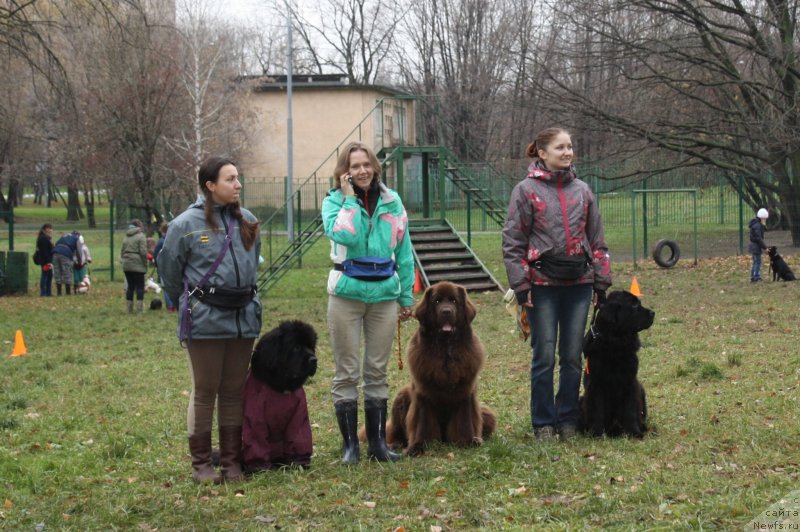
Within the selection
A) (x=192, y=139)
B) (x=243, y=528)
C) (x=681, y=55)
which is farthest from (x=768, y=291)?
(x=192, y=139)

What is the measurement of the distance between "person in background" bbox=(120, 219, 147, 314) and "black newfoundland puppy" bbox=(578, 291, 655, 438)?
1389 centimetres

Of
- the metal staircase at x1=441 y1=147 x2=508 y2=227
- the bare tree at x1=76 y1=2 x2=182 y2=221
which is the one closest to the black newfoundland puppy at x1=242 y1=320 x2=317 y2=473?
the metal staircase at x1=441 y1=147 x2=508 y2=227

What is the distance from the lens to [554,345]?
6.97 meters

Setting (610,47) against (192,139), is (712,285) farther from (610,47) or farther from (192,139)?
(192,139)

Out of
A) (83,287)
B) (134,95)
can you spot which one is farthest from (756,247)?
(134,95)

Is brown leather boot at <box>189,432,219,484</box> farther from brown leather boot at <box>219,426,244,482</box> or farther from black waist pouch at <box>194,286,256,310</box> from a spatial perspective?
black waist pouch at <box>194,286,256,310</box>

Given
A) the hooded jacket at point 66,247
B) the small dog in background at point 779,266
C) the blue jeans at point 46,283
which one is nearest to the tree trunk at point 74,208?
the blue jeans at point 46,283

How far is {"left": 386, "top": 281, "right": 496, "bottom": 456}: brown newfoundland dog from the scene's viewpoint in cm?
675

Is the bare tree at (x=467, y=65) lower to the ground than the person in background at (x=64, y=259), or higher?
higher

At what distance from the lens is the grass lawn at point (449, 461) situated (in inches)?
208

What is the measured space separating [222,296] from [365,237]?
3.52 feet

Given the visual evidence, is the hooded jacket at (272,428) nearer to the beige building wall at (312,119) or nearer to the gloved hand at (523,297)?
the gloved hand at (523,297)

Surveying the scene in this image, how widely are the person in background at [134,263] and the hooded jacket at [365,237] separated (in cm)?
1341

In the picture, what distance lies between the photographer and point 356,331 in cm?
669
